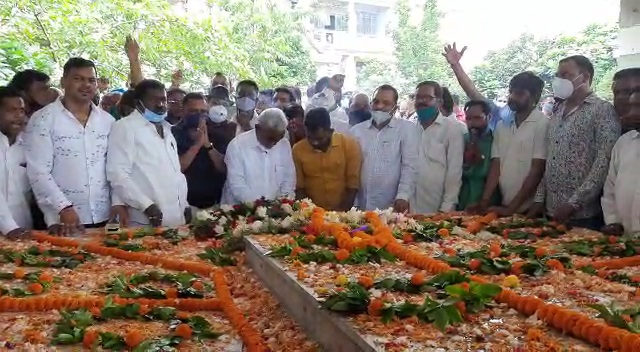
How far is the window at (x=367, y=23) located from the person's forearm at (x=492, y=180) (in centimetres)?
2452

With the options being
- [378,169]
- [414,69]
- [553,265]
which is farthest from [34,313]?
[414,69]

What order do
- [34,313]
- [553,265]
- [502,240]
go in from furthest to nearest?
[502,240] → [553,265] → [34,313]

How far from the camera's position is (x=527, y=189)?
551cm

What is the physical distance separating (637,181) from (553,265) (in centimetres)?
149

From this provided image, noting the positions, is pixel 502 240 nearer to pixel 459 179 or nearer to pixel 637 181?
pixel 637 181

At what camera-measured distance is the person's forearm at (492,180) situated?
19.0 feet

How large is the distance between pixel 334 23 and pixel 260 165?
23.4 m

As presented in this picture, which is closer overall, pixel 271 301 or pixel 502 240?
pixel 271 301

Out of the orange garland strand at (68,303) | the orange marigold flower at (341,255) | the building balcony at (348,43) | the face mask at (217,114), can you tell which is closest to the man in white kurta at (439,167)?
the face mask at (217,114)

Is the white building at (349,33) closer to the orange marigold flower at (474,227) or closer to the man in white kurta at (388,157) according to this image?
the man in white kurta at (388,157)

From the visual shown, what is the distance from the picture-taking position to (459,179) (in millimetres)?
6082

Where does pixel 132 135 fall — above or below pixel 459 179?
above

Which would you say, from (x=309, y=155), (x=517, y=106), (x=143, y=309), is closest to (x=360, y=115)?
(x=309, y=155)

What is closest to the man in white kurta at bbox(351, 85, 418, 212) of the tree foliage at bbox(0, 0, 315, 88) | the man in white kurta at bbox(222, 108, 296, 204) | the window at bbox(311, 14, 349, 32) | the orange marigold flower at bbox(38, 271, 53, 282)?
the man in white kurta at bbox(222, 108, 296, 204)
